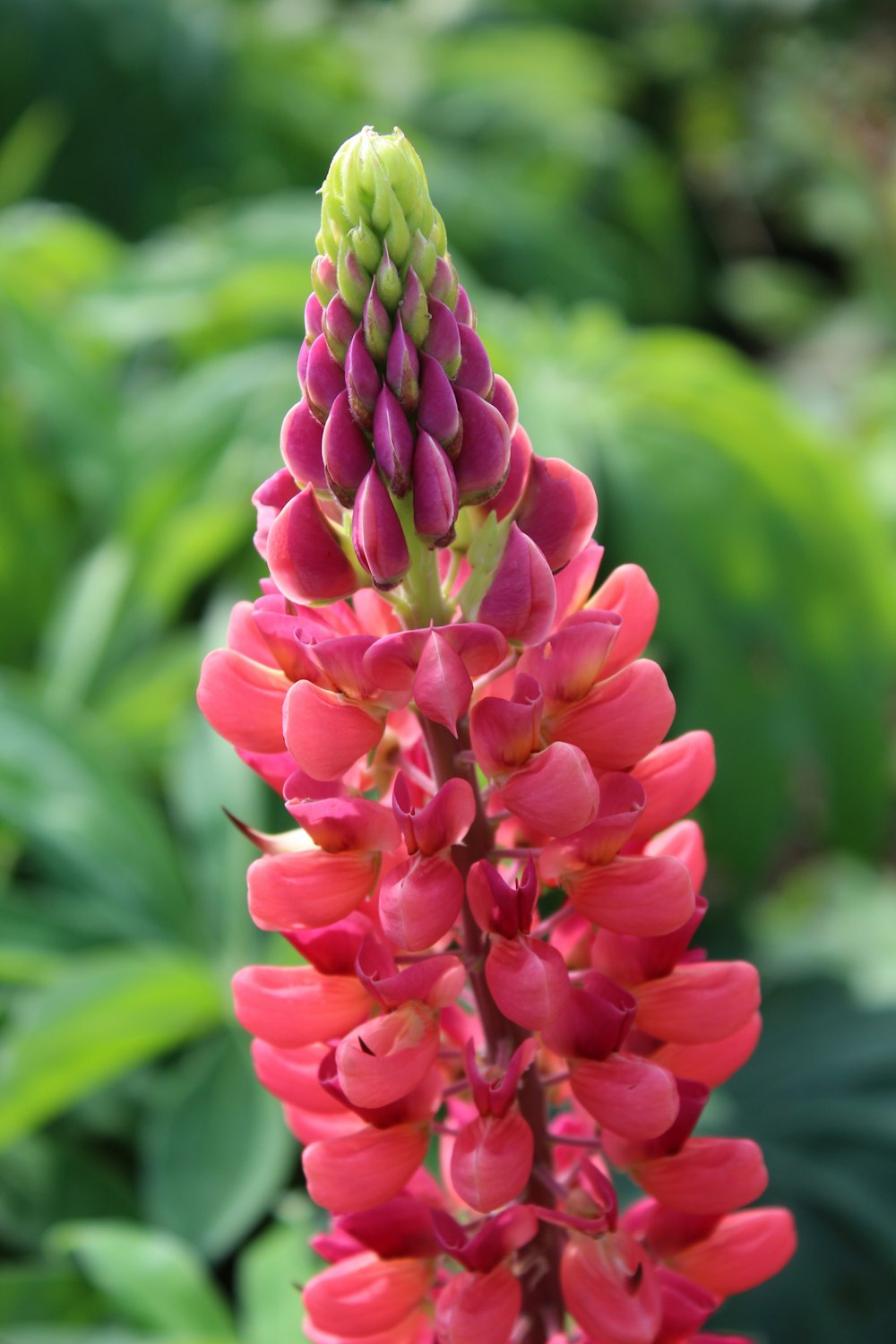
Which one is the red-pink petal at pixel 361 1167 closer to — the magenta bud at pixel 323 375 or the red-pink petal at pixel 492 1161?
the red-pink petal at pixel 492 1161

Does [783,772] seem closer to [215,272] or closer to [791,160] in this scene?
[215,272]

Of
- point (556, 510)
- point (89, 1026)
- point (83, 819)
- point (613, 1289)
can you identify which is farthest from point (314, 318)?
point (83, 819)

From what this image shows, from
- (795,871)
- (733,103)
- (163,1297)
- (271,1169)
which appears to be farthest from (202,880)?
(733,103)

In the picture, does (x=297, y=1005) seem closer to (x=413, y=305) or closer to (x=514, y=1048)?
(x=514, y=1048)

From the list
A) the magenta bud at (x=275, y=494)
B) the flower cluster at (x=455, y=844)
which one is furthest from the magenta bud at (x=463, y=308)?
the magenta bud at (x=275, y=494)

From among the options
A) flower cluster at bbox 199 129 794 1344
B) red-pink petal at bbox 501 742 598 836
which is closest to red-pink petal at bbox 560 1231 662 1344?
flower cluster at bbox 199 129 794 1344
